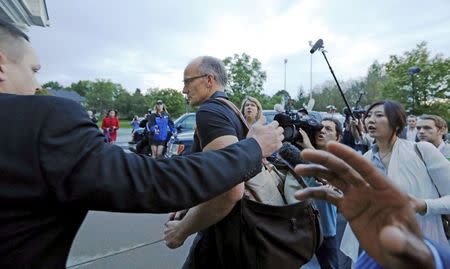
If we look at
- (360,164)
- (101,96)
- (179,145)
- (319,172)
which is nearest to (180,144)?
(179,145)

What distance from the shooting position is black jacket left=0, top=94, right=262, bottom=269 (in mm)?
939

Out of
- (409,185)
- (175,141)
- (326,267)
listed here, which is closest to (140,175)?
(409,185)

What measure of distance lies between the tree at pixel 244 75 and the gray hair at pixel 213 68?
33.5 metres

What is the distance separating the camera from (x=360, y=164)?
80cm

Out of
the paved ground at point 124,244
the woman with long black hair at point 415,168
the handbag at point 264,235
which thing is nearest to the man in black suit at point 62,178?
the handbag at point 264,235

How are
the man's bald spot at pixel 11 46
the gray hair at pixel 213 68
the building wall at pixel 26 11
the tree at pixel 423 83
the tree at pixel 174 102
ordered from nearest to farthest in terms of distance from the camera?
the man's bald spot at pixel 11 46 < the gray hair at pixel 213 68 < the building wall at pixel 26 11 < the tree at pixel 423 83 < the tree at pixel 174 102

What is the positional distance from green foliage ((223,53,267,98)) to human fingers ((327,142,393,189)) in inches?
1388

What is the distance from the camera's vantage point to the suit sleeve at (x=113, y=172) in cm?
94

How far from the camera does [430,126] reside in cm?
503

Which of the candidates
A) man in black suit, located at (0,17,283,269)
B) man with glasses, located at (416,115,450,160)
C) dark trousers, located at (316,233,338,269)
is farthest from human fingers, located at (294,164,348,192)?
man with glasses, located at (416,115,450,160)

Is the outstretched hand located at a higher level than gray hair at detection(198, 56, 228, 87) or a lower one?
lower

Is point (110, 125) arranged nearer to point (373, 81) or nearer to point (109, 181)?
point (109, 181)

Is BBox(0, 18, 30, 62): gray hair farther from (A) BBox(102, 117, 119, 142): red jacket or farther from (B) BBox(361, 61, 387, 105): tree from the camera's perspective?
(B) BBox(361, 61, 387, 105): tree

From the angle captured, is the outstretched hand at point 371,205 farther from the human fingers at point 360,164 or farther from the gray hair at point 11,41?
the gray hair at point 11,41
